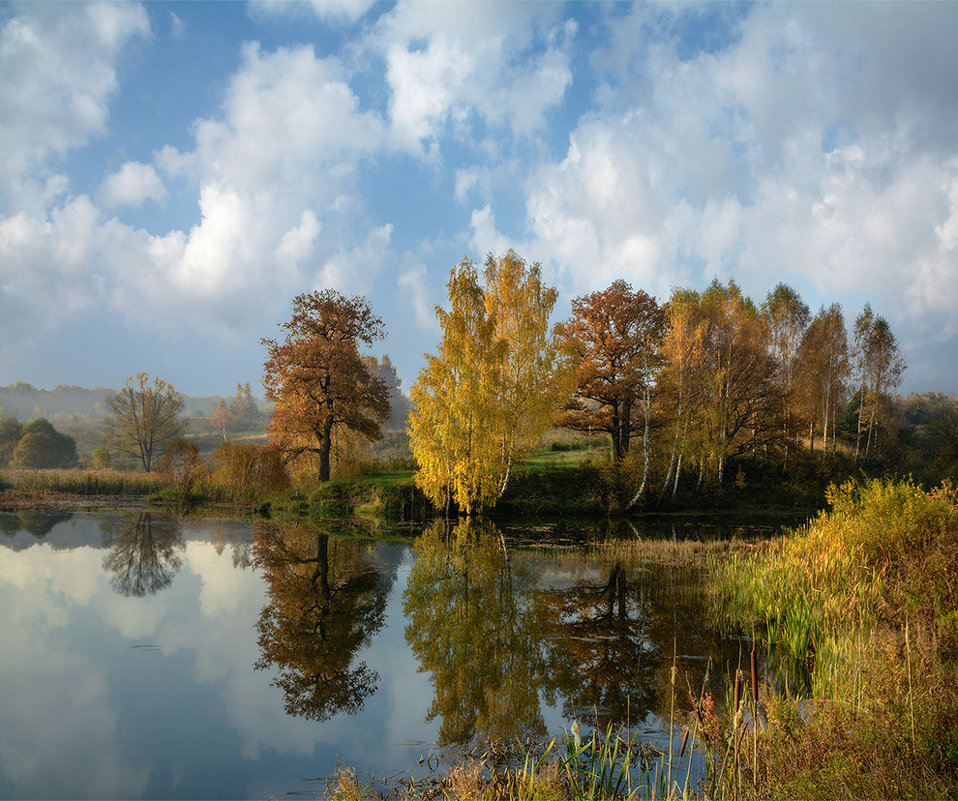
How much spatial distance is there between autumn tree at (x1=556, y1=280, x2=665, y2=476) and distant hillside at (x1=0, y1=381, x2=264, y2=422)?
4821 inches

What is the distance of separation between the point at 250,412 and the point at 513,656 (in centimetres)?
11339

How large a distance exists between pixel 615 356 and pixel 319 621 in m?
24.6

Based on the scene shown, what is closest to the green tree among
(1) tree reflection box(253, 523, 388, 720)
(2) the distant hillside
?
(1) tree reflection box(253, 523, 388, 720)

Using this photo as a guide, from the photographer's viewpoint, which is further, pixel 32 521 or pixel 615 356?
pixel 615 356

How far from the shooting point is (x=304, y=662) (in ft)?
28.6

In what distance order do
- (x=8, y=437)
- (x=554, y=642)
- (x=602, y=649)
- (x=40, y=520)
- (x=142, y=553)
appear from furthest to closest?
(x=8, y=437) < (x=40, y=520) < (x=142, y=553) < (x=554, y=642) < (x=602, y=649)

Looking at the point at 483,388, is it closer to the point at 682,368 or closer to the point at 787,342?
the point at 682,368

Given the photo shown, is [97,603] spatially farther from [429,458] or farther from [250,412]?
[250,412]

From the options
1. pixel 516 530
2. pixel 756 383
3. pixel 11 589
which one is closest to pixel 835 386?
pixel 756 383

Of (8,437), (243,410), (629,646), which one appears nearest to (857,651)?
(629,646)

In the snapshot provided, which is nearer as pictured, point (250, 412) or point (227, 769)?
point (227, 769)

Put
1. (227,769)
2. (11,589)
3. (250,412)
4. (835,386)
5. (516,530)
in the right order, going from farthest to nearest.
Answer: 1. (250,412)
2. (835,386)
3. (516,530)
4. (11,589)
5. (227,769)

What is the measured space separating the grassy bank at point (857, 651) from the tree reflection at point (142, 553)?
1304 centimetres

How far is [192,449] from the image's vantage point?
3052cm
